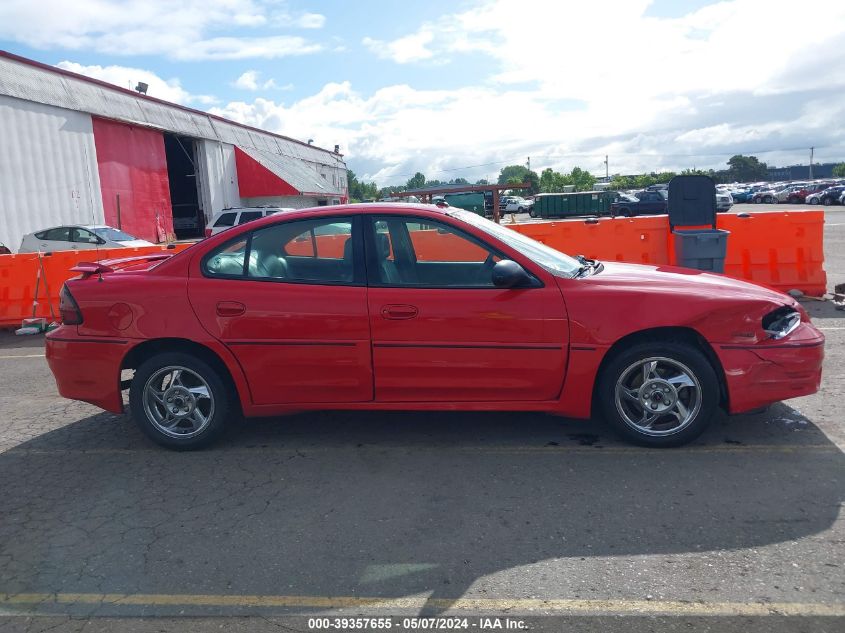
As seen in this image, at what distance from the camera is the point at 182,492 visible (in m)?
4.29

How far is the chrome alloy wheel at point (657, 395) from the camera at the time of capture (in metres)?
4.50

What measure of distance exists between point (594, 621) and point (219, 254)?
3.33 meters

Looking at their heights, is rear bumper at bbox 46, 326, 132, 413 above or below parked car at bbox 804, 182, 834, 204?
below

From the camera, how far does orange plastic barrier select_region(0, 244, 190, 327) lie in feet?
34.5

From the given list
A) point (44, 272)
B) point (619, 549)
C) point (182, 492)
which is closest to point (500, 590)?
point (619, 549)

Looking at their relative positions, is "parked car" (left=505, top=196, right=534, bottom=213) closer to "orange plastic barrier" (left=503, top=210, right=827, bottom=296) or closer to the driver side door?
"orange plastic barrier" (left=503, top=210, right=827, bottom=296)

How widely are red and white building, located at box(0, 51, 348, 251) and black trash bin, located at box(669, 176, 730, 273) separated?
18800mm

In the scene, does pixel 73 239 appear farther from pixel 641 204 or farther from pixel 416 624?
pixel 641 204

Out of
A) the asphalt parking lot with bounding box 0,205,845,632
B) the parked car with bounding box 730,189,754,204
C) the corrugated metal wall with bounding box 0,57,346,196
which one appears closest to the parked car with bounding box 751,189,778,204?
the parked car with bounding box 730,189,754,204

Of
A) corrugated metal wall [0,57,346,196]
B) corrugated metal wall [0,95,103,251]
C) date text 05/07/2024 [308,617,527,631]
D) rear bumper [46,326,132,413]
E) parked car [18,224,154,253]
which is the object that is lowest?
date text 05/07/2024 [308,617,527,631]

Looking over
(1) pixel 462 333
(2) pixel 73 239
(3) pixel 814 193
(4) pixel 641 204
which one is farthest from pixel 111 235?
(3) pixel 814 193

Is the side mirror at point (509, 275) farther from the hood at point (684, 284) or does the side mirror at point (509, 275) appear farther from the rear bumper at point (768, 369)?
the rear bumper at point (768, 369)

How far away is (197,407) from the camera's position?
16.0ft

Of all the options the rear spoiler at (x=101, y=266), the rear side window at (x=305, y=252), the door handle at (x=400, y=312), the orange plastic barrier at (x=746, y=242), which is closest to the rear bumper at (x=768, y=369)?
the door handle at (x=400, y=312)
